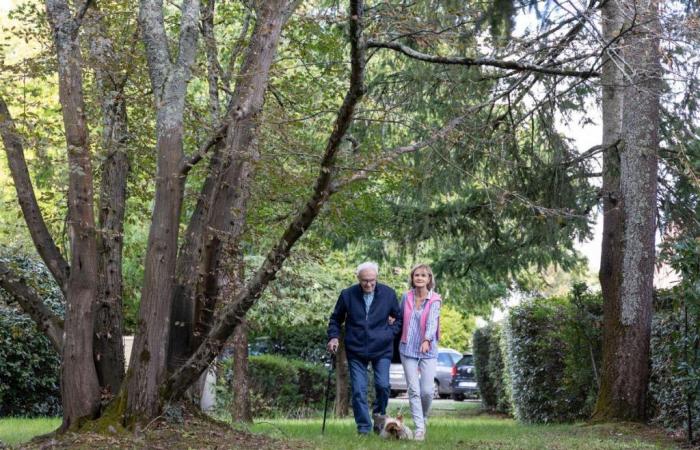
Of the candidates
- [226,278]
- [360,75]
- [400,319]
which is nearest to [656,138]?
[400,319]

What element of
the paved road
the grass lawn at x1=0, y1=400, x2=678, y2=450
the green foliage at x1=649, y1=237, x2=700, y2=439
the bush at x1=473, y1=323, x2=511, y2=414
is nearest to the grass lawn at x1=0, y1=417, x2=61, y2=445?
the grass lawn at x1=0, y1=400, x2=678, y2=450

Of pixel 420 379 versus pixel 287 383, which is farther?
pixel 287 383

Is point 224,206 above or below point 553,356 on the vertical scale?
above

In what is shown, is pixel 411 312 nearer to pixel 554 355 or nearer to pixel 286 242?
pixel 286 242

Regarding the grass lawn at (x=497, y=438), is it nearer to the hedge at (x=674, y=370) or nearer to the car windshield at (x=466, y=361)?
the hedge at (x=674, y=370)

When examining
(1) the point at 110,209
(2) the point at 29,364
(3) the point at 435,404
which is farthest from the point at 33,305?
(3) the point at 435,404

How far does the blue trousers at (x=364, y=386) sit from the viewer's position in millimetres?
9469

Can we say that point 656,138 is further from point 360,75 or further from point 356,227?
point 360,75

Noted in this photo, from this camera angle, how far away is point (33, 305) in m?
8.59

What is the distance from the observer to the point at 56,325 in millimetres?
8500

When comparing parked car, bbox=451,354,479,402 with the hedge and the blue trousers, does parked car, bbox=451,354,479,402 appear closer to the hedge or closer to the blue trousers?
the hedge

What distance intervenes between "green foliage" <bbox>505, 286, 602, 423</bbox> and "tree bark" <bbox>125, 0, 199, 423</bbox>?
724cm

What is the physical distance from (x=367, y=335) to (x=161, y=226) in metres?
2.50

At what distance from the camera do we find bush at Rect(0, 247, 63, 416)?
14.4 metres
